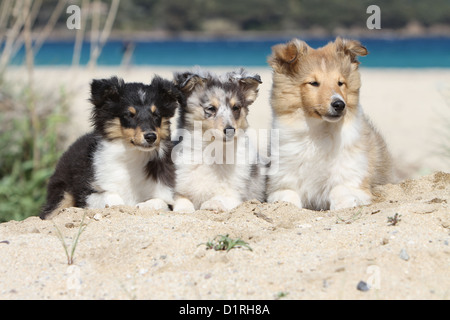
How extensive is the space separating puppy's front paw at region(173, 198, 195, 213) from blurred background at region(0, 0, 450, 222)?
151 centimetres

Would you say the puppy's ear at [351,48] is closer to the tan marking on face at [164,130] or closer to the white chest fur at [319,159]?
the white chest fur at [319,159]

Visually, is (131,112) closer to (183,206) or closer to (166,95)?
(166,95)

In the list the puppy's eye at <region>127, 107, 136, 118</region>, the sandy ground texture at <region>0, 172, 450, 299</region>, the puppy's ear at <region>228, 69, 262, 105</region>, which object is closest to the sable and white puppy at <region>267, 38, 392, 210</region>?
the puppy's ear at <region>228, 69, 262, 105</region>

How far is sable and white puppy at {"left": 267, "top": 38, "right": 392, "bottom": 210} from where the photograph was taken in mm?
5805

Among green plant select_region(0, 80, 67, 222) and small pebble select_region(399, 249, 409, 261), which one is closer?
small pebble select_region(399, 249, 409, 261)

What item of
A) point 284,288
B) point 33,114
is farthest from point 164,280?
point 33,114

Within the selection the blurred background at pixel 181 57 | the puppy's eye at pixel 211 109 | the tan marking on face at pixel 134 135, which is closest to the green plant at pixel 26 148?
the blurred background at pixel 181 57

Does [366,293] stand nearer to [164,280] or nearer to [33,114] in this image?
[164,280]

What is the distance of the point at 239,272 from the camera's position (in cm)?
384

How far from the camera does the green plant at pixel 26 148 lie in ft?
27.7

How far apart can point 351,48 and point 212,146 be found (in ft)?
5.51

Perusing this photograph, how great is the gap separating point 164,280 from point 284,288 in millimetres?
756

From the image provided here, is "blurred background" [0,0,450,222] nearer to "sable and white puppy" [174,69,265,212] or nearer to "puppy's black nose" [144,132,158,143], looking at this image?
"sable and white puppy" [174,69,265,212]

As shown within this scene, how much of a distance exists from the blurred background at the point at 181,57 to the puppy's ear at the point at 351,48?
90 centimetres
